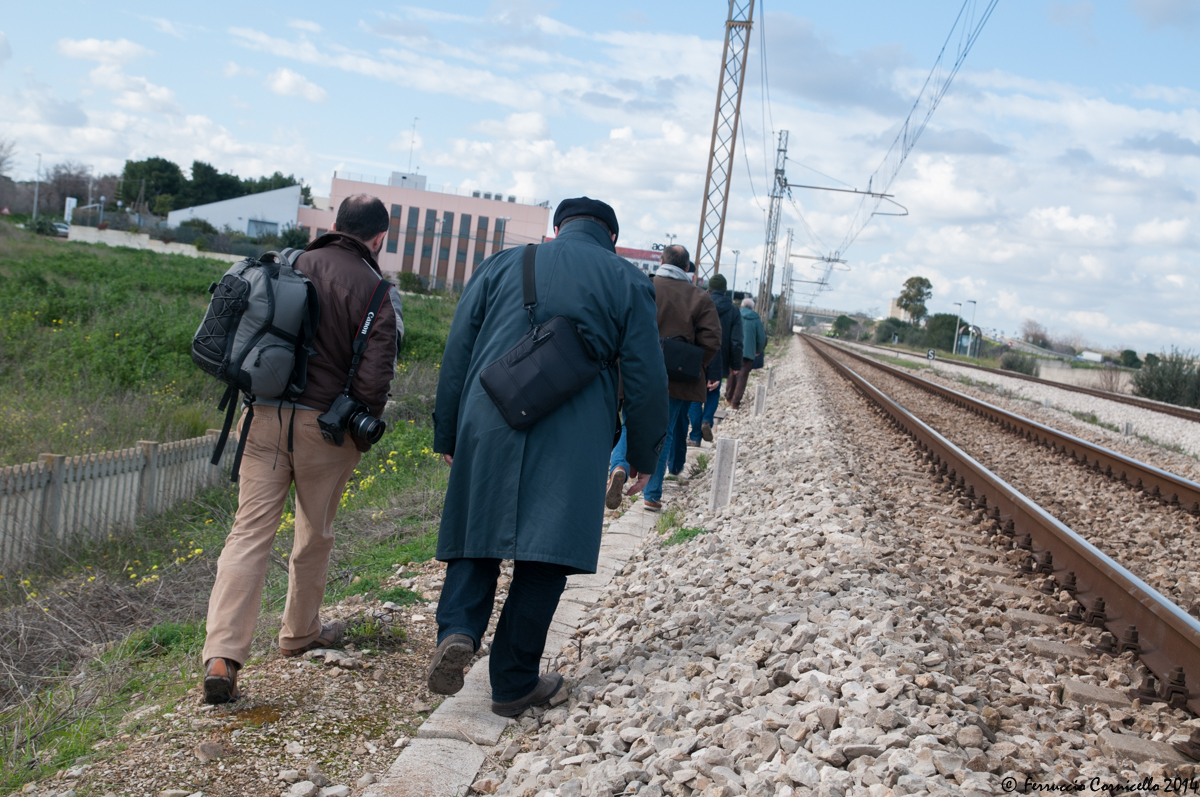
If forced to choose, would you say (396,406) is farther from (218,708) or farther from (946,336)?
(946,336)

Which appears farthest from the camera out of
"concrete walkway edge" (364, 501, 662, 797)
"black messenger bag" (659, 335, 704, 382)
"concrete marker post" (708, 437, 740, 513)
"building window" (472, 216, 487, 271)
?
"building window" (472, 216, 487, 271)

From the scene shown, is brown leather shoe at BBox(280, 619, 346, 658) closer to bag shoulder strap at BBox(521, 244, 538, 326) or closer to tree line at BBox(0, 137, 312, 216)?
bag shoulder strap at BBox(521, 244, 538, 326)

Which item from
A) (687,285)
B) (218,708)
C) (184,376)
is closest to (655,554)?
(687,285)

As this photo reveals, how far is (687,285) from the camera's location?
7.45 m

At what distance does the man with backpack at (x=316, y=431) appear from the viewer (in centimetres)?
358

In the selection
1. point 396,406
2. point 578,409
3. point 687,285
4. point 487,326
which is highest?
point 687,285

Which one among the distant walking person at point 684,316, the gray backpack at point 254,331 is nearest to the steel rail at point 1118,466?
the distant walking person at point 684,316

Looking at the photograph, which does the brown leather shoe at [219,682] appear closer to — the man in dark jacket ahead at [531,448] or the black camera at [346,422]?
the man in dark jacket ahead at [531,448]

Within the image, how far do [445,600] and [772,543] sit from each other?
112 inches

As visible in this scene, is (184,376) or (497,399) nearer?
(497,399)

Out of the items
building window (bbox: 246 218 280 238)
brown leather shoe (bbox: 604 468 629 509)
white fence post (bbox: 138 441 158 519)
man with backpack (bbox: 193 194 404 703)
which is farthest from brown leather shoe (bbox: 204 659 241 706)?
building window (bbox: 246 218 280 238)

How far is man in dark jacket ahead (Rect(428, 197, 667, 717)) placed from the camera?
10.9 ft

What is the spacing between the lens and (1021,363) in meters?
47.2

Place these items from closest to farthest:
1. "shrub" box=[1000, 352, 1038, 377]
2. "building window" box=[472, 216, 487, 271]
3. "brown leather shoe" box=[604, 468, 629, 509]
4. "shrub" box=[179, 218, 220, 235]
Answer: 1. "brown leather shoe" box=[604, 468, 629, 509]
2. "shrub" box=[1000, 352, 1038, 377]
3. "shrub" box=[179, 218, 220, 235]
4. "building window" box=[472, 216, 487, 271]
